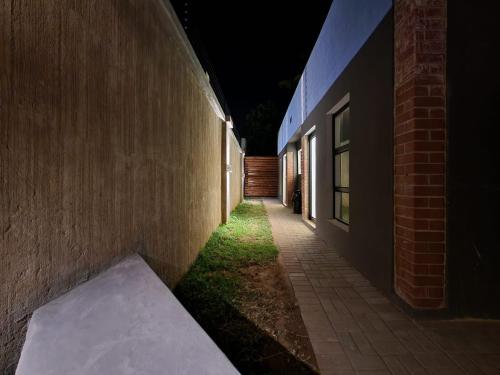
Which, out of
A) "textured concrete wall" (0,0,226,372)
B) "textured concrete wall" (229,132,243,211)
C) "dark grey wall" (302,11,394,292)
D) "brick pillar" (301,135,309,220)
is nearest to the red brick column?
"brick pillar" (301,135,309,220)

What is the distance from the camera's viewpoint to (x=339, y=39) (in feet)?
16.1

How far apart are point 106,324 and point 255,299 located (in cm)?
209

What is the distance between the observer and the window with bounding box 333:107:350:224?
5.11 m

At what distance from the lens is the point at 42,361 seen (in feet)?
3.45

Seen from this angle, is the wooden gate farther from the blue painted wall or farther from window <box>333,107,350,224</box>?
window <box>333,107,350,224</box>

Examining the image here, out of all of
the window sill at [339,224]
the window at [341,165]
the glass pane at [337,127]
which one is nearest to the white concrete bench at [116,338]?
the window sill at [339,224]

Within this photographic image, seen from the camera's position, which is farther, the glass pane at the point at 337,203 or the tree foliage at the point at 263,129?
the tree foliage at the point at 263,129

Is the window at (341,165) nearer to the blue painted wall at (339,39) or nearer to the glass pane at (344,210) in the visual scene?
the glass pane at (344,210)

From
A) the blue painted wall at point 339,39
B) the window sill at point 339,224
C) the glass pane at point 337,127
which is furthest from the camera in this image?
the glass pane at point 337,127

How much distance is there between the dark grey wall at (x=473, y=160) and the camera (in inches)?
105

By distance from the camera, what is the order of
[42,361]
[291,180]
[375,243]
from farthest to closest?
1. [291,180]
2. [375,243]
3. [42,361]

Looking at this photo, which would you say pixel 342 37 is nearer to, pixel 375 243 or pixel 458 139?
pixel 458 139

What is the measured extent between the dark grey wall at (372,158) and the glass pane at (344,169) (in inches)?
27.7

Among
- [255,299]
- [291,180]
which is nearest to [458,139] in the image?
[255,299]
